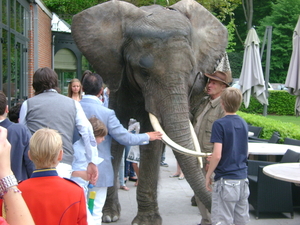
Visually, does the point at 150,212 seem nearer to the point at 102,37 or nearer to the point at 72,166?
the point at 72,166

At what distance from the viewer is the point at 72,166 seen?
4.19 m

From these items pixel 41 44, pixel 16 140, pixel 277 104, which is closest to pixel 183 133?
pixel 16 140

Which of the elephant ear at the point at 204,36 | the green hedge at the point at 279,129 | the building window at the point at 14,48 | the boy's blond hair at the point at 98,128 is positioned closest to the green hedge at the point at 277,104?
the green hedge at the point at 279,129

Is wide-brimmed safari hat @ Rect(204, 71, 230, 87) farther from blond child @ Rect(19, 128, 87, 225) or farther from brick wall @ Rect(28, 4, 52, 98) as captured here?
brick wall @ Rect(28, 4, 52, 98)

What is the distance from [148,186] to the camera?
5633mm

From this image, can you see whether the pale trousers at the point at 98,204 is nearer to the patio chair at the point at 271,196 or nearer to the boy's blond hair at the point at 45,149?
the boy's blond hair at the point at 45,149

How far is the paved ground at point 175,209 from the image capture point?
5.83 meters

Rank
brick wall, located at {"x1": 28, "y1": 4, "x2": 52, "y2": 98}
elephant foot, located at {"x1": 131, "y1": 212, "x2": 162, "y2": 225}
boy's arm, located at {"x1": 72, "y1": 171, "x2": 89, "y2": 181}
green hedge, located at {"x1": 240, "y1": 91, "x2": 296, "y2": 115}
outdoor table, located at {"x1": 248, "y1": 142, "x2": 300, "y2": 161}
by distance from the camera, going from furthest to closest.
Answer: green hedge, located at {"x1": 240, "y1": 91, "x2": 296, "y2": 115}, brick wall, located at {"x1": 28, "y1": 4, "x2": 52, "y2": 98}, outdoor table, located at {"x1": 248, "y1": 142, "x2": 300, "y2": 161}, elephant foot, located at {"x1": 131, "y1": 212, "x2": 162, "y2": 225}, boy's arm, located at {"x1": 72, "y1": 171, "x2": 89, "y2": 181}

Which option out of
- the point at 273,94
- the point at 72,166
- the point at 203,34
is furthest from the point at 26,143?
the point at 273,94

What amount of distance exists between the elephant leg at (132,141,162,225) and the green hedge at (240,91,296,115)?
21.8 metres

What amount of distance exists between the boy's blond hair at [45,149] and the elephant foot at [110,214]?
3.32m

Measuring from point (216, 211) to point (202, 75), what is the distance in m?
2.22

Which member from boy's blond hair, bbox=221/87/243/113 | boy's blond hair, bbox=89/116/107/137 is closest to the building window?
Answer: boy's blond hair, bbox=89/116/107/137

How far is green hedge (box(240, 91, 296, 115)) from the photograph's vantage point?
26797mm
